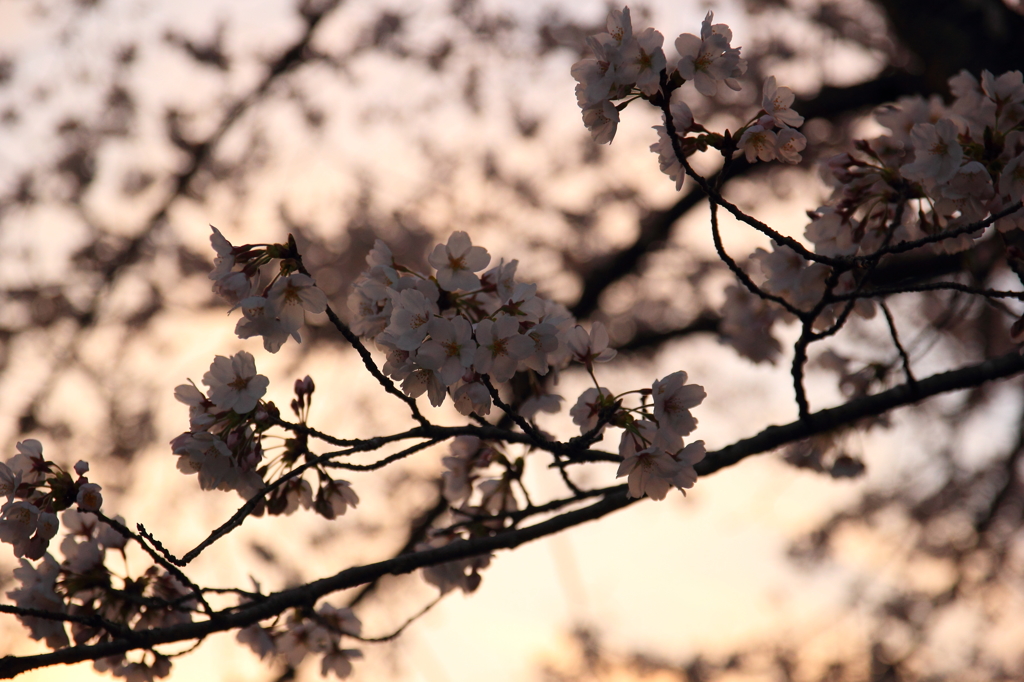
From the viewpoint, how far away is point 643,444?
169cm

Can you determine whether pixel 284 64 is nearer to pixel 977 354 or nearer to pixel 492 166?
pixel 492 166

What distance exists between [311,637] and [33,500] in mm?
950

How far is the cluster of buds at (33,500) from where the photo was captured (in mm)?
1682

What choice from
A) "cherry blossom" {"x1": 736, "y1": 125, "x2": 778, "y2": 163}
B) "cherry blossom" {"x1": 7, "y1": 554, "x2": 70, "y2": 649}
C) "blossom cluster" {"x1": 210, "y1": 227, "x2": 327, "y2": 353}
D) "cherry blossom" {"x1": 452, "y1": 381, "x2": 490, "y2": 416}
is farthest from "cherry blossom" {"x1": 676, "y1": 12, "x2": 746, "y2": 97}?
"cherry blossom" {"x1": 7, "y1": 554, "x2": 70, "y2": 649}

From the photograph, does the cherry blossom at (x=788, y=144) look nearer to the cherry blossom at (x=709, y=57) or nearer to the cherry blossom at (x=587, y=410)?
the cherry blossom at (x=709, y=57)

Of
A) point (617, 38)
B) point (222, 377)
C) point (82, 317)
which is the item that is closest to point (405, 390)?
point (222, 377)

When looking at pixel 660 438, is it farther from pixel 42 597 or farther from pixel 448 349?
pixel 42 597

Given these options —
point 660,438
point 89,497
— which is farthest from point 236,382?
point 660,438

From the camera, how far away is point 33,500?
1729 mm

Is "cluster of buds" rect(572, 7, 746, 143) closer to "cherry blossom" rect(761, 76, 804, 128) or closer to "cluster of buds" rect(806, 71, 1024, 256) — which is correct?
"cherry blossom" rect(761, 76, 804, 128)

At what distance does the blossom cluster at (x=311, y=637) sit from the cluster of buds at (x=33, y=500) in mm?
750

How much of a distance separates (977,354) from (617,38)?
7647 mm

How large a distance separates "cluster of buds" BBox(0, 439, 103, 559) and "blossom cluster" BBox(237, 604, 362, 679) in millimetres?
750

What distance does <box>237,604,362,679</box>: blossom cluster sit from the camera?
227 cm
